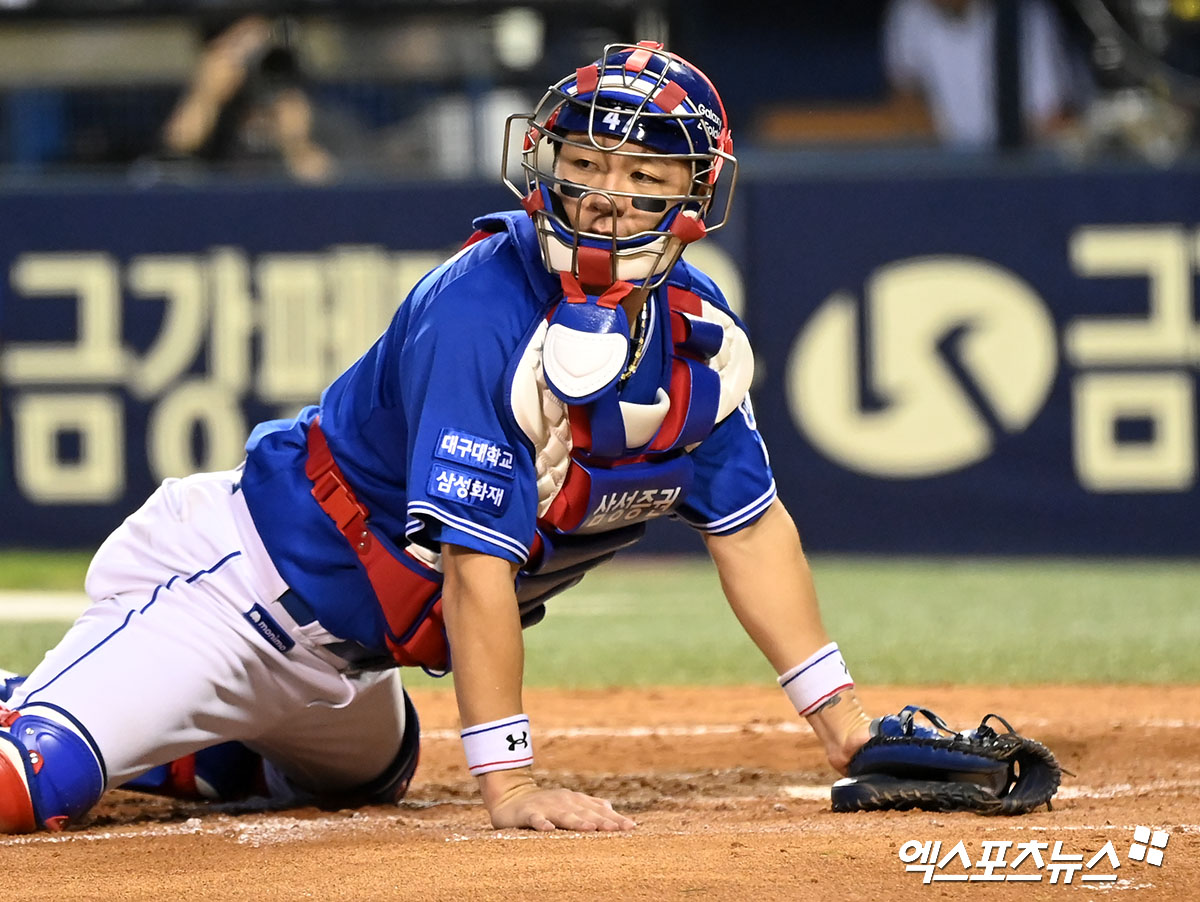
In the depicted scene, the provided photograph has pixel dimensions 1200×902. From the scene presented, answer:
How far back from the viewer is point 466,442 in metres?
3.16

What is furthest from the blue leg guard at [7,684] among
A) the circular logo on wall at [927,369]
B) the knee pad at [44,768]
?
the circular logo on wall at [927,369]

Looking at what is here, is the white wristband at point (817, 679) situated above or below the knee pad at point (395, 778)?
above

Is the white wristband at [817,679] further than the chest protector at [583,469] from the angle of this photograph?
Yes

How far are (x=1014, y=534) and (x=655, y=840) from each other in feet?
19.3

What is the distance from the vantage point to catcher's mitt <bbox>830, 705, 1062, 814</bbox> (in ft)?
11.1

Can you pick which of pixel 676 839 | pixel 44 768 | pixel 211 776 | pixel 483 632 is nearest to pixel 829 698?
pixel 676 839

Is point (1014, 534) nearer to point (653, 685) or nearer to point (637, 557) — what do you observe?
point (637, 557)

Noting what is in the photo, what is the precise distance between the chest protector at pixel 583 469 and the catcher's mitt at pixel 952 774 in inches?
25.6

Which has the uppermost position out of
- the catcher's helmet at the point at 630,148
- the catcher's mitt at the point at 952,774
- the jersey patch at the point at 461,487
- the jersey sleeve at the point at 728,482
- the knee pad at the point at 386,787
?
the catcher's helmet at the point at 630,148

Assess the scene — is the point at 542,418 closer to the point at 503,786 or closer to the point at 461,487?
the point at 461,487

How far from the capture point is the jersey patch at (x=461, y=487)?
314 cm

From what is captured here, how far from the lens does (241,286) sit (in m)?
8.81

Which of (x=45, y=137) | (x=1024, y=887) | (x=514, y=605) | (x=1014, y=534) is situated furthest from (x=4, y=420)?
(x=1024, y=887)

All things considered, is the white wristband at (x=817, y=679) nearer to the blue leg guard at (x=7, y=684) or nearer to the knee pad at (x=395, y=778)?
the knee pad at (x=395, y=778)
